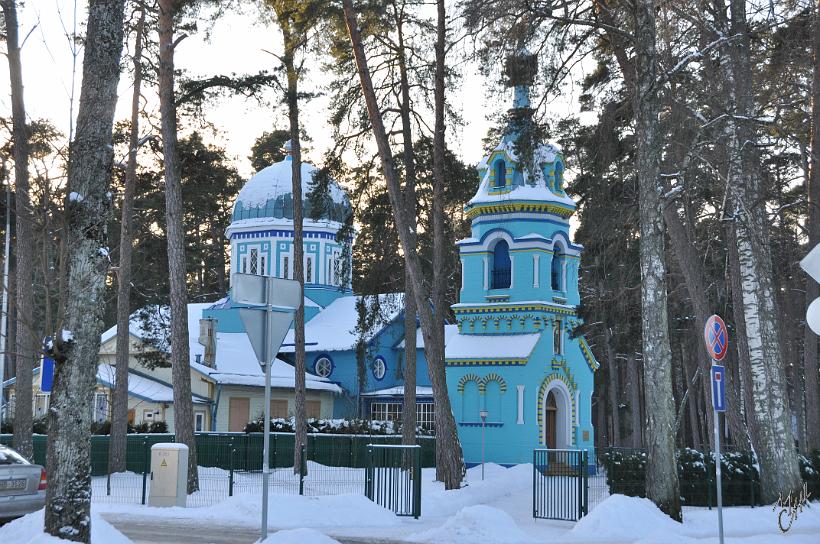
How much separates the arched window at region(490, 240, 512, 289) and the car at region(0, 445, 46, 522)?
25.9 m

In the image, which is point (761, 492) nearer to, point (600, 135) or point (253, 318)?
point (600, 135)

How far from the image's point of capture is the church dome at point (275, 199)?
5306cm

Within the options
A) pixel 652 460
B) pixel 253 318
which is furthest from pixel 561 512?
pixel 253 318

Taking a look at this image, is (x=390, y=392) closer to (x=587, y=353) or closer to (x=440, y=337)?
(x=587, y=353)

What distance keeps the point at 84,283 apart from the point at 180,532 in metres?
6.74

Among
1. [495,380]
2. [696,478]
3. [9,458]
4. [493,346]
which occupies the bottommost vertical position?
[696,478]

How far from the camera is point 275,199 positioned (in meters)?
53.2

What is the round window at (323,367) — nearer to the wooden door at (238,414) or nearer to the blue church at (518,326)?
the wooden door at (238,414)

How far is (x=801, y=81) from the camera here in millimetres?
24656

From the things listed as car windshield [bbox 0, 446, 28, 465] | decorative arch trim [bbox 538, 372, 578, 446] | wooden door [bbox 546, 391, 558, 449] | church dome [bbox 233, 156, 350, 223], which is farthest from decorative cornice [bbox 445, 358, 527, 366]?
car windshield [bbox 0, 446, 28, 465]

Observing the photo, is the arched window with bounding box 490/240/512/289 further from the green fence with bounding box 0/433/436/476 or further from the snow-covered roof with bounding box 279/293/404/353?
the snow-covered roof with bounding box 279/293/404/353

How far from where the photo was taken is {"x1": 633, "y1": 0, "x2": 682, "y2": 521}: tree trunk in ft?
57.9

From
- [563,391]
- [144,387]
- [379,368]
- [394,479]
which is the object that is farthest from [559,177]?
[394,479]

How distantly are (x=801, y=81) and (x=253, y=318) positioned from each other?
56.0 ft
